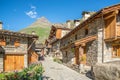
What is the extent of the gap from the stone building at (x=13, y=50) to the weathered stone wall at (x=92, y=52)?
843 centimetres

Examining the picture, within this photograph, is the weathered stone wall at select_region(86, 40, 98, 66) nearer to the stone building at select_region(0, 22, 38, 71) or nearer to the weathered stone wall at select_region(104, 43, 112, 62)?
the weathered stone wall at select_region(104, 43, 112, 62)

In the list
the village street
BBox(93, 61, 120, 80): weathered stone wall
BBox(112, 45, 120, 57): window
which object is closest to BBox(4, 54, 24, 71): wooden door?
the village street

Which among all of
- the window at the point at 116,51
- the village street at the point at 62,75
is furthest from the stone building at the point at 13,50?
the window at the point at 116,51

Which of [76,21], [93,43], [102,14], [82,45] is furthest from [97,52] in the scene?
[76,21]

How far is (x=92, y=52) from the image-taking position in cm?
1872

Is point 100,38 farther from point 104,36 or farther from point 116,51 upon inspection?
point 116,51

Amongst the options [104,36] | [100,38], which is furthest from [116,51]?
[100,38]

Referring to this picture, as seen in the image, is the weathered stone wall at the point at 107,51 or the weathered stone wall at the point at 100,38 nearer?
the weathered stone wall at the point at 107,51

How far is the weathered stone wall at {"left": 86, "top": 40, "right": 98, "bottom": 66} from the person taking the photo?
59.0ft

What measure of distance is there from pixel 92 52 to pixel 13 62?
408 inches

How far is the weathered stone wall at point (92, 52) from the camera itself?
707 inches

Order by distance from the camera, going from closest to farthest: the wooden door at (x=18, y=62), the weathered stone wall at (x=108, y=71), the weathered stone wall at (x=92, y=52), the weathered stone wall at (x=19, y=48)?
1. the weathered stone wall at (x=108, y=71)
2. the weathered stone wall at (x=92, y=52)
3. the weathered stone wall at (x=19, y=48)
4. the wooden door at (x=18, y=62)

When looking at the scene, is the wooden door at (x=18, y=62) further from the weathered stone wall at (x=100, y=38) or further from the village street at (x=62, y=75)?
the weathered stone wall at (x=100, y=38)

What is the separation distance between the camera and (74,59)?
24.7 meters
